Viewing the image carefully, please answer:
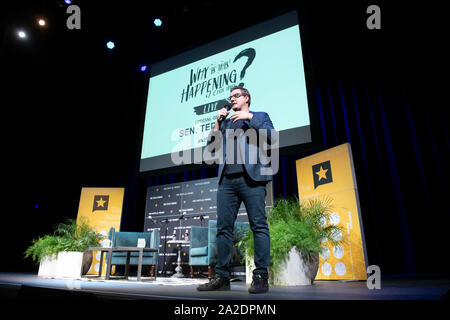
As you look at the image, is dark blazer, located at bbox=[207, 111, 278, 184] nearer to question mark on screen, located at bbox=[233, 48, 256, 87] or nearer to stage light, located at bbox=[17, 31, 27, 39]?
question mark on screen, located at bbox=[233, 48, 256, 87]

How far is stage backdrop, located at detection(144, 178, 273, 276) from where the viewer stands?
534cm

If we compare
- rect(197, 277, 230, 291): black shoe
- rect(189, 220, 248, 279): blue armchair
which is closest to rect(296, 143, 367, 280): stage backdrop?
rect(189, 220, 248, 279): blue armchair

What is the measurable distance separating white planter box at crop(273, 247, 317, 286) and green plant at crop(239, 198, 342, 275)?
4 centimetres

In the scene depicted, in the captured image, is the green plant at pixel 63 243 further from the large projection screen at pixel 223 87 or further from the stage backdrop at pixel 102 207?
the stage backdrop at pixel 102 207

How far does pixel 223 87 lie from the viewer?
3.98 meters

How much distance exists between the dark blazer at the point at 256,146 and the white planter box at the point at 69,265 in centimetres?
276

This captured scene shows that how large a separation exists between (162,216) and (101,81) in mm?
2880

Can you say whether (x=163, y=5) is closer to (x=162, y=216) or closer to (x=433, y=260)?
(x=162, y=216)

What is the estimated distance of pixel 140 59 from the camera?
5527mm

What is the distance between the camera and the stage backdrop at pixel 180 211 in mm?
5336

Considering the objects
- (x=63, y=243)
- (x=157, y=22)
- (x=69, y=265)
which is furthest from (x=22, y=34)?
(x=69, y=265)

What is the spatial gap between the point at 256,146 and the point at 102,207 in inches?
194
